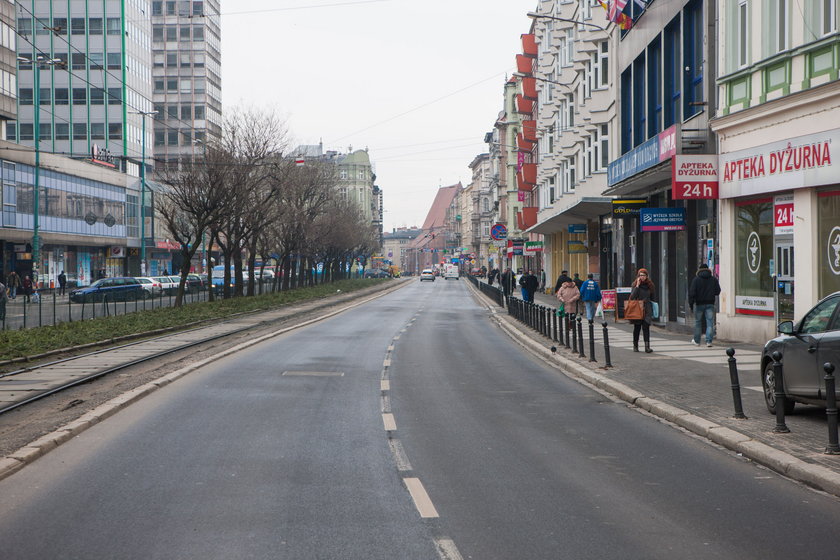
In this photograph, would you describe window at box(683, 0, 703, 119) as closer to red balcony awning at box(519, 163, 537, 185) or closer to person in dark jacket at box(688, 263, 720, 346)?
person in dark jacket at box(688, 263, 720, 346)

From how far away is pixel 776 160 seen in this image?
1873 centimetres

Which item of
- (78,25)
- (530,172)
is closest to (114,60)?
(78,25)

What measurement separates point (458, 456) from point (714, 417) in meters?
3.62

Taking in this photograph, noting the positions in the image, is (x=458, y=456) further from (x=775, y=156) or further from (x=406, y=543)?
(x=775, y=156)

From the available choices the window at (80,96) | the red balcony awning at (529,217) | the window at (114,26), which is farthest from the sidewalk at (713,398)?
the window at (80,96)

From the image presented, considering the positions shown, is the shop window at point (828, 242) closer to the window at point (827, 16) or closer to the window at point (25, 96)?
the window at point (827, 16)

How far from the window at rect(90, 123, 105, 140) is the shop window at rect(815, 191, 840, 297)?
7097 cm

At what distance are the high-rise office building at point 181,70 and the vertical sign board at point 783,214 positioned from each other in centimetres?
9534

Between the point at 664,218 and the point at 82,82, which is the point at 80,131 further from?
the point at 664,218

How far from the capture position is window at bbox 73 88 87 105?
7825 centimetres

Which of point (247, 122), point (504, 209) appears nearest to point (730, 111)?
point (247, 122)

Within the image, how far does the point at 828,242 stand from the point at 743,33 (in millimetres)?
5561

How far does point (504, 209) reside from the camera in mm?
103250

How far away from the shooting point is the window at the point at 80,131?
7838 cm
